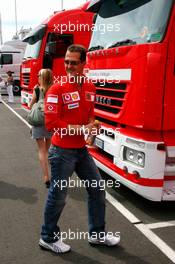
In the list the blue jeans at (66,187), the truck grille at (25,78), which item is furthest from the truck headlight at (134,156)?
the truck grille at (25,78)

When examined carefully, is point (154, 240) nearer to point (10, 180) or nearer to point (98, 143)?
point (98, 143)

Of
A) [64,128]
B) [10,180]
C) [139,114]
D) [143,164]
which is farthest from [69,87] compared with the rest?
[10,180]

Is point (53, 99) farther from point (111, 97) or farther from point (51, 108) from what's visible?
point (111, 97)

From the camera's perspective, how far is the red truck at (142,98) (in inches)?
156

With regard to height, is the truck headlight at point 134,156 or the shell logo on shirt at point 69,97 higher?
the shell logo on shirt at point 69,97

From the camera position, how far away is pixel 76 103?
318 cm

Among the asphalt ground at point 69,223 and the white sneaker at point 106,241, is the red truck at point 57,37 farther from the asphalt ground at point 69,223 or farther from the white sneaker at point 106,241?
the white sneaker at point 106,241

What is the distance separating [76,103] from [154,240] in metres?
1.62

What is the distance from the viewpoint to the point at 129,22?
15.5 feet

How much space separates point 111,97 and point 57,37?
6138 mm

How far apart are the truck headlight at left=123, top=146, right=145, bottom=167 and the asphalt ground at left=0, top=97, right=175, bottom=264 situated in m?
0.62

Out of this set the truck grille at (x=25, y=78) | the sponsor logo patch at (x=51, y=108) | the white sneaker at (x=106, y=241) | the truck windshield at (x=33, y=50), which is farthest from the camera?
the truck grille at (x=25, y=78)

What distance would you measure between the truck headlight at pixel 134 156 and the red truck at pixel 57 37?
19.6 ft

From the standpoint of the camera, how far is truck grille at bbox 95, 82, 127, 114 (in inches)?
180
